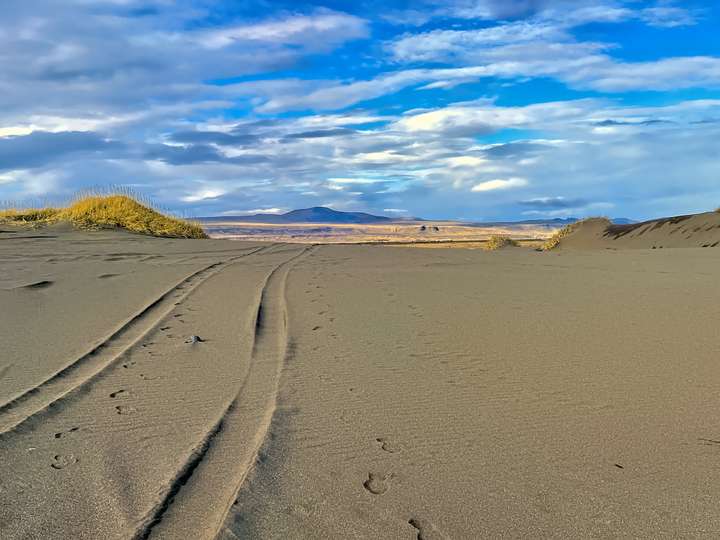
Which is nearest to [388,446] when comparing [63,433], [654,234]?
[63,433]

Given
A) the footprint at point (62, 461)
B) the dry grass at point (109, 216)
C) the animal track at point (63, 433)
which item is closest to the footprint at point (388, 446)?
the footprint at point (62, 461)

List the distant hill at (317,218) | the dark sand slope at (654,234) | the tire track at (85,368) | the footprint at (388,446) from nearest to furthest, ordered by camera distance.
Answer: the footprint at (388,446)
the tire track at (85,368)
the dark sand slope at (654,234)
the distant hill at (317,218)

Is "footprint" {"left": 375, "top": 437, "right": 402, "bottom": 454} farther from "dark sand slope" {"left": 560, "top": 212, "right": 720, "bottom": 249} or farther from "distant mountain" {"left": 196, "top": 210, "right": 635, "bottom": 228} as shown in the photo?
"distant mountain" {"left": 196, "top": 210, "right": 635, "bottom": 228}

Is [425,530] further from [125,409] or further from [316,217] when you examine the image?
[316,217]

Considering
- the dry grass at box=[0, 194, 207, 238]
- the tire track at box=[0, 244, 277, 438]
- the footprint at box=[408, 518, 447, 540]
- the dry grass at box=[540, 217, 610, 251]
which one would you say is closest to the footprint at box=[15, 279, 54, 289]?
the tire track at box=[0, 244, 277, 438]

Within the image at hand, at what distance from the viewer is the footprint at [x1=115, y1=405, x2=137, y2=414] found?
343cm

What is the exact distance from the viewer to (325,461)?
275cm

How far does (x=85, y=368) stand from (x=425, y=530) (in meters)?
3.08

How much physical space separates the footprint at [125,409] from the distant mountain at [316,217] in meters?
149

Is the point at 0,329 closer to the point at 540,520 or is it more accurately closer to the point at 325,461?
the point at 325,461

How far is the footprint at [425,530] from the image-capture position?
211 cm

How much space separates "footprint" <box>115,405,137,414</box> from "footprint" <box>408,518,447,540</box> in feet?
6.29

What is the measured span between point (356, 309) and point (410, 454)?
3756 mm

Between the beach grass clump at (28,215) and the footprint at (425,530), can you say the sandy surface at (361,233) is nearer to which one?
the beach grass clump at (28,215)
